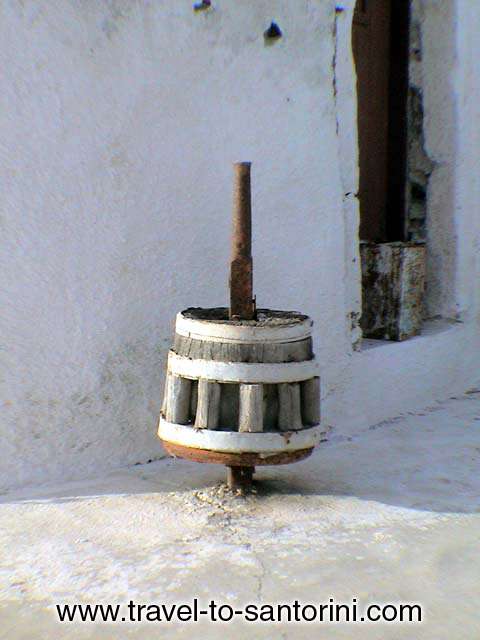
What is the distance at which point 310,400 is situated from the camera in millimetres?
2779

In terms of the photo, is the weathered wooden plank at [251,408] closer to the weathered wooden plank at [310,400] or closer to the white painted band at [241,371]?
the white painted band at [241,371]

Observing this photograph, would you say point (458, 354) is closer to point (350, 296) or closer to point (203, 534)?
point (350, 296)

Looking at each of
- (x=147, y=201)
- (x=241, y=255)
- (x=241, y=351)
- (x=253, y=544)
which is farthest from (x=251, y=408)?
(x=147, y=201)

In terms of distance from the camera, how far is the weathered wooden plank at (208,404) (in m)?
2.62

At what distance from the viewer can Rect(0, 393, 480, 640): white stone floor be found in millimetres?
2141

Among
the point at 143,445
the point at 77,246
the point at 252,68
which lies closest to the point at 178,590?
the point at 143,445

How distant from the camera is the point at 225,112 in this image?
3361 millimetres

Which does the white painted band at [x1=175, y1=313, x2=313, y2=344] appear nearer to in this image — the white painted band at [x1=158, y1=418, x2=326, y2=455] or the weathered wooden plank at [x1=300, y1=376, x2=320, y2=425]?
the weathered wooden plank at [x1=300, y1=376, x2=320, y2=425]

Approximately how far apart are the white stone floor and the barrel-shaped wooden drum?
0.24 m

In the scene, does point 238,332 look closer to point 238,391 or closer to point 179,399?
point 238,391

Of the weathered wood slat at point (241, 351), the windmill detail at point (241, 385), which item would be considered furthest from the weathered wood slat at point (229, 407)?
the weathered wood slat at point (241, 351)

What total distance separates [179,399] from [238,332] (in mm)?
286

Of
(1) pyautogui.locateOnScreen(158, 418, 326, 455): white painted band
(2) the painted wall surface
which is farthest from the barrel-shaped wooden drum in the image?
(2) the painted wall surface

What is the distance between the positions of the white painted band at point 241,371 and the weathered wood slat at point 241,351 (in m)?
0.02
